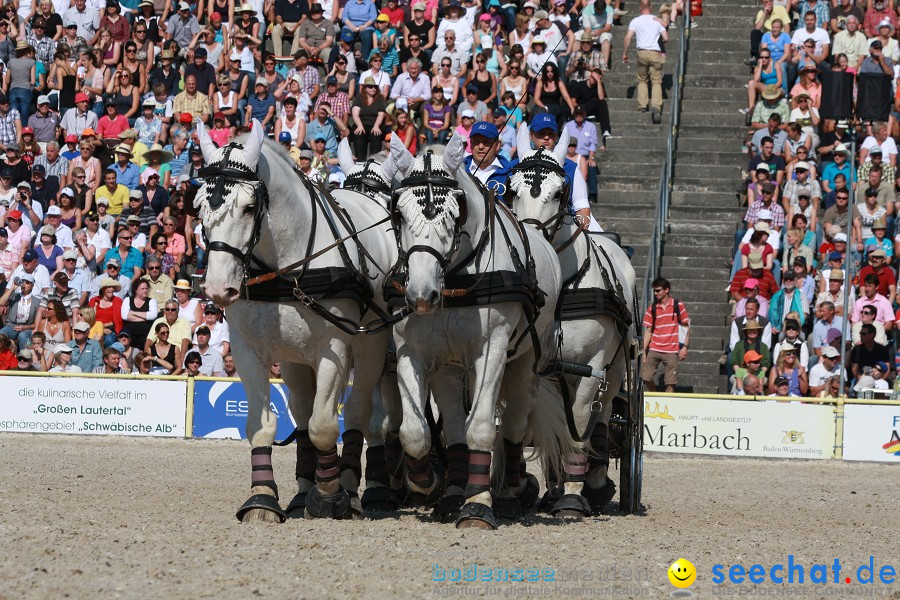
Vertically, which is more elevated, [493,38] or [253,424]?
[493,38]

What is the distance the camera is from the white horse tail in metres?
9.88

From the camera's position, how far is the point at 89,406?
18.0m

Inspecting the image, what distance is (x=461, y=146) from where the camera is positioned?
855 centimetres

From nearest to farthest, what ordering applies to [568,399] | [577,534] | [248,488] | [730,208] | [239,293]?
[239,293]
[577,534]
[568,399]
[248,488]
[730,208]

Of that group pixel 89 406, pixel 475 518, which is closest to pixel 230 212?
pixel 475 518

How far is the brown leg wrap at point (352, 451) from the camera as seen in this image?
9.45 m

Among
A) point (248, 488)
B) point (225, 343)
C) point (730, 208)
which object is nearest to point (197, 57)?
point (225, 343)

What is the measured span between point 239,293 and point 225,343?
414 inches

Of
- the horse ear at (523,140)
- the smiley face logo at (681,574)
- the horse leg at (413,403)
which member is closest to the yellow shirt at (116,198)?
the horse ear at (523,140)

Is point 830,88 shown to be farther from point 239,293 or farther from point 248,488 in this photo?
point 239,293

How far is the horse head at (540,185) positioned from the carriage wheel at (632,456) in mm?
1847

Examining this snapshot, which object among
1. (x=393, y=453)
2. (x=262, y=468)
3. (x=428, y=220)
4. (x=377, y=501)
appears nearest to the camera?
(x=428, y=220)

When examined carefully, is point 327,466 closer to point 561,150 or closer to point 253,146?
point 253,146

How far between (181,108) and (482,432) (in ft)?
48.4
